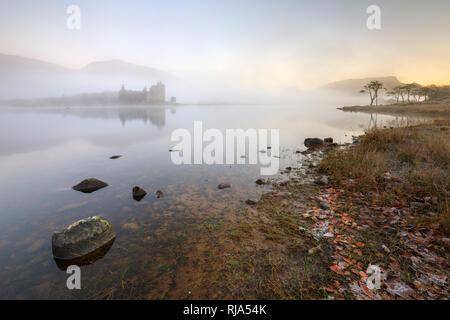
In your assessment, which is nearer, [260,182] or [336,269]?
[336,269]

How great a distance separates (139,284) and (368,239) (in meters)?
6.45

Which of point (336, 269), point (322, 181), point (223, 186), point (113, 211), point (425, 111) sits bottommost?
point (336, 269)

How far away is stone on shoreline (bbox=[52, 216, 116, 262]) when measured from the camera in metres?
5.36

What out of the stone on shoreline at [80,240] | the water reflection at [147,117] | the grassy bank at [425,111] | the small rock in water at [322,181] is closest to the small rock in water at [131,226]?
the stone on shoreline at [80,240]

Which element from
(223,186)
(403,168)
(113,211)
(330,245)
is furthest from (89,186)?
(403,168)

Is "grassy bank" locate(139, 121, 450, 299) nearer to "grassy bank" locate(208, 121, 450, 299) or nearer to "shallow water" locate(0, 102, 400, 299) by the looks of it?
"grassy bank" locate(208, 121, 450, 299)

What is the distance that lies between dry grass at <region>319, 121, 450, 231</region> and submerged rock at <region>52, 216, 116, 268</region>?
10198 mm

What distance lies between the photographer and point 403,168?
31.1ft

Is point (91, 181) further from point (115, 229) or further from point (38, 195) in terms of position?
point (115, 229)

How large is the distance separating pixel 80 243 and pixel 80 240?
9 cm

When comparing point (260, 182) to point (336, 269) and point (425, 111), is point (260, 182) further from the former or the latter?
point (425, 111)
